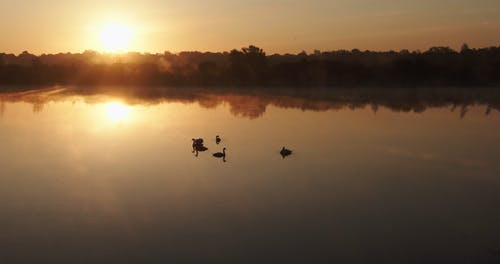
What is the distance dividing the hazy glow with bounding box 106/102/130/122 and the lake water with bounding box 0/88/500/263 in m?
3.65

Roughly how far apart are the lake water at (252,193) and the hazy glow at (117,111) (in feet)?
12.0

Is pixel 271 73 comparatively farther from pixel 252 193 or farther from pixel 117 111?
pixel 252 193

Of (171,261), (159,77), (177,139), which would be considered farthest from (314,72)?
(171,261)

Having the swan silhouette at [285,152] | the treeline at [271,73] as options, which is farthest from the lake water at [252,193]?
the treeline at [271,73]

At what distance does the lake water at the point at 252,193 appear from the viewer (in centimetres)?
1138

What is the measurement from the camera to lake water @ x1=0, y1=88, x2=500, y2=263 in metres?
11.4

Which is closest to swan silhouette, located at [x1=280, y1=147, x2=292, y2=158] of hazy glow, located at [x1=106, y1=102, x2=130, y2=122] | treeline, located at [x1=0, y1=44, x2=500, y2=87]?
hazy glow, located at [x1=106, y1=102, x2=130, y2=122]

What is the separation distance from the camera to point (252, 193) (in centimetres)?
1608

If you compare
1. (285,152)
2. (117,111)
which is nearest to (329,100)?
(117,111)

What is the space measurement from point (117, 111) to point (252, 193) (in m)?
30.0

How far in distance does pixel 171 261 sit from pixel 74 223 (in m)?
3.54

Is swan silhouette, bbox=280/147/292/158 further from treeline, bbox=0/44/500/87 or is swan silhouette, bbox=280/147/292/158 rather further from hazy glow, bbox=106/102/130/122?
treeline, bbox=0/44/500/87

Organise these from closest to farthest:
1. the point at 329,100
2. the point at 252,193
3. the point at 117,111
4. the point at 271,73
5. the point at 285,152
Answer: the point at 252,193 → the point at 285,152 → the point at 117,111 → the point at 329,100 → the point at 271,73

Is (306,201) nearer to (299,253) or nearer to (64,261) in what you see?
(299,253)
